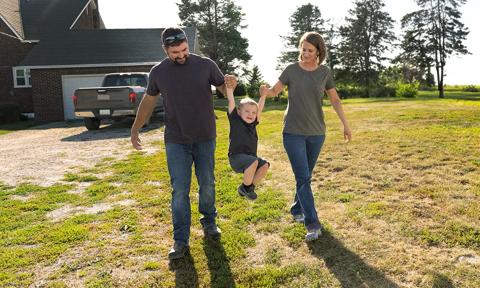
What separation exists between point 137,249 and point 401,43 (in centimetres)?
5544

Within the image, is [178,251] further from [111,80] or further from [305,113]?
[111,80]

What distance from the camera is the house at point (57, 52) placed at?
75.0 feet

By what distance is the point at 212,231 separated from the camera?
4578 mm

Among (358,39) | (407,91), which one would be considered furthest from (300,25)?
(407,91)

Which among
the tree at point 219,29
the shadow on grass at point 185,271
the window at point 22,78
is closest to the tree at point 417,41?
the tree at point 219,29

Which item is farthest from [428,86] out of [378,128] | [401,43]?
[378,128]

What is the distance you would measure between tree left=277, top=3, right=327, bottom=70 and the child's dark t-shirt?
173ft

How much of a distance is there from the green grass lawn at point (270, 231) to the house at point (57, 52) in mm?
16176

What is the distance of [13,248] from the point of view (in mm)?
4527

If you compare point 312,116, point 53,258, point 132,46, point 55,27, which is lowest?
point 53,258

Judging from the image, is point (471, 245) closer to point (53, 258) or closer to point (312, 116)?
point (312, 116)

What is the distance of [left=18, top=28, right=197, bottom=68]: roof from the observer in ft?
75.4

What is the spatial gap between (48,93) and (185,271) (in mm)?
21640

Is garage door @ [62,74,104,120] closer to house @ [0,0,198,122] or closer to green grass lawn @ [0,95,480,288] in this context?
house @ [0,0,198,122]
